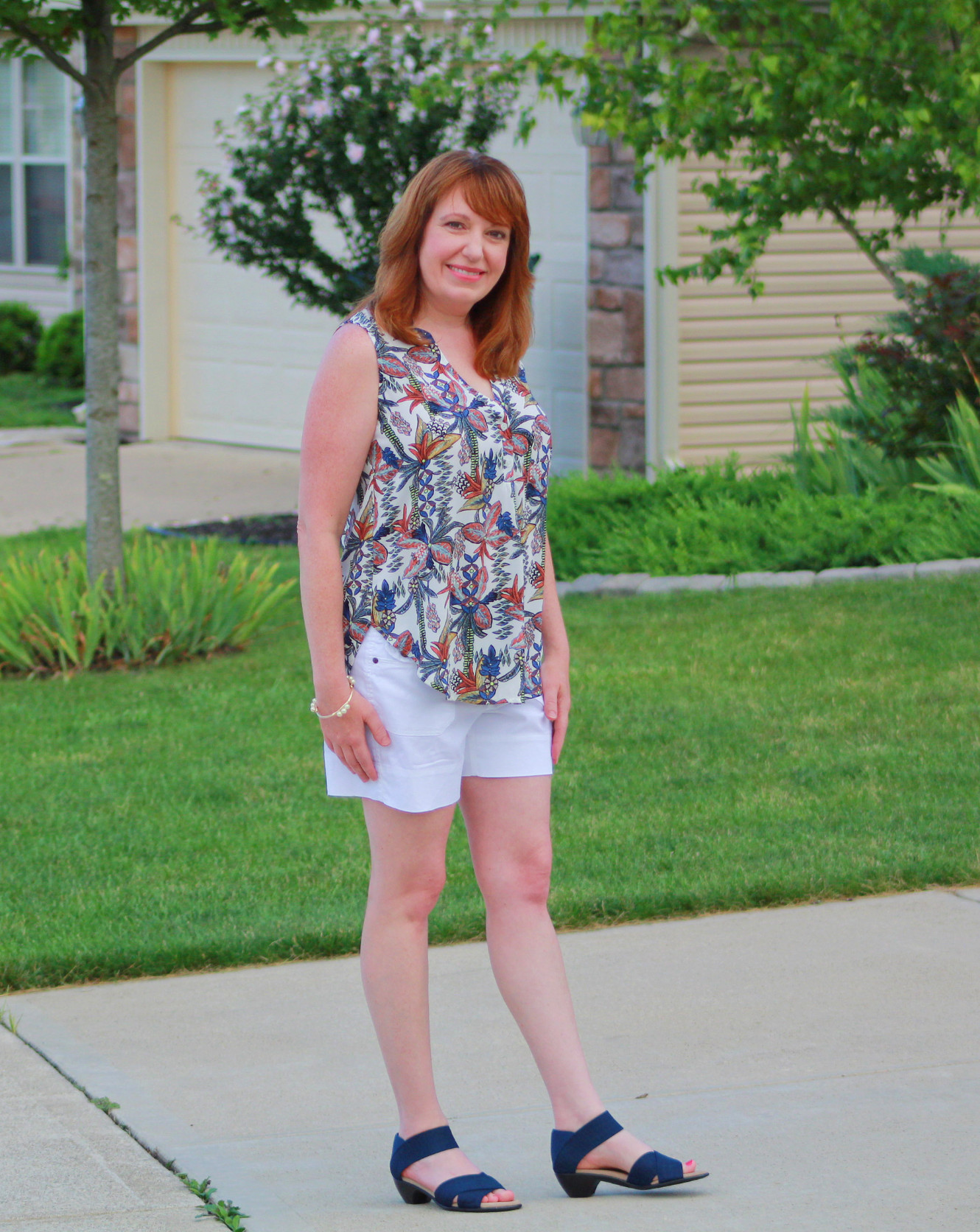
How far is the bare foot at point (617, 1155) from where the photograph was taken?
3010mm

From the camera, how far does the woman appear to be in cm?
300

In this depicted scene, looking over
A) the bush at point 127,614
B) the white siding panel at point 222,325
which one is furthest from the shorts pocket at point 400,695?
the white siding panel at point 222,325

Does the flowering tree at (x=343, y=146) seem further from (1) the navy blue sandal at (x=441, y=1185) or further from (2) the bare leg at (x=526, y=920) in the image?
(1) the navy blue sandal at (x=441, y=1185)

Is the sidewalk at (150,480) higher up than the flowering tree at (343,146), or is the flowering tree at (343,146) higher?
the flowering tree at (343,146)

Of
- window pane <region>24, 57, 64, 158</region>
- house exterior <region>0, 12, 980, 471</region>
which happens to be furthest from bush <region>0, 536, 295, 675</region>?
window pane <region>24, 57, 64, 158</region>

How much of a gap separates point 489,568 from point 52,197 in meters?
16.6

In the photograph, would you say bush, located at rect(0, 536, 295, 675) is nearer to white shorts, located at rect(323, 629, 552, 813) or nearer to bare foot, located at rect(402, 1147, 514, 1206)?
white shorts, located at rect(323, 629, 552, 813)

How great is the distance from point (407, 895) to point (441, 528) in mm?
617

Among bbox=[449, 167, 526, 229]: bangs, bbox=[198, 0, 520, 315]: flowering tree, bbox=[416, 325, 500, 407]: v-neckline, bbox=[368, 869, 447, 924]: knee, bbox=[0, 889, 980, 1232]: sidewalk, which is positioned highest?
bbox=[198, 0, 520, 315]: flowering tree

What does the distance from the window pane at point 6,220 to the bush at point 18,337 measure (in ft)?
2.68

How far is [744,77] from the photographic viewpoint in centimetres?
908

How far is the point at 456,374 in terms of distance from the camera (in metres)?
Answer: 3.08

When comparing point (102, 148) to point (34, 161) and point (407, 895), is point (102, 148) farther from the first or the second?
point (34, 161)

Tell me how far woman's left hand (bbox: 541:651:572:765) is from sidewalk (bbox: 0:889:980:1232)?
75 cm
